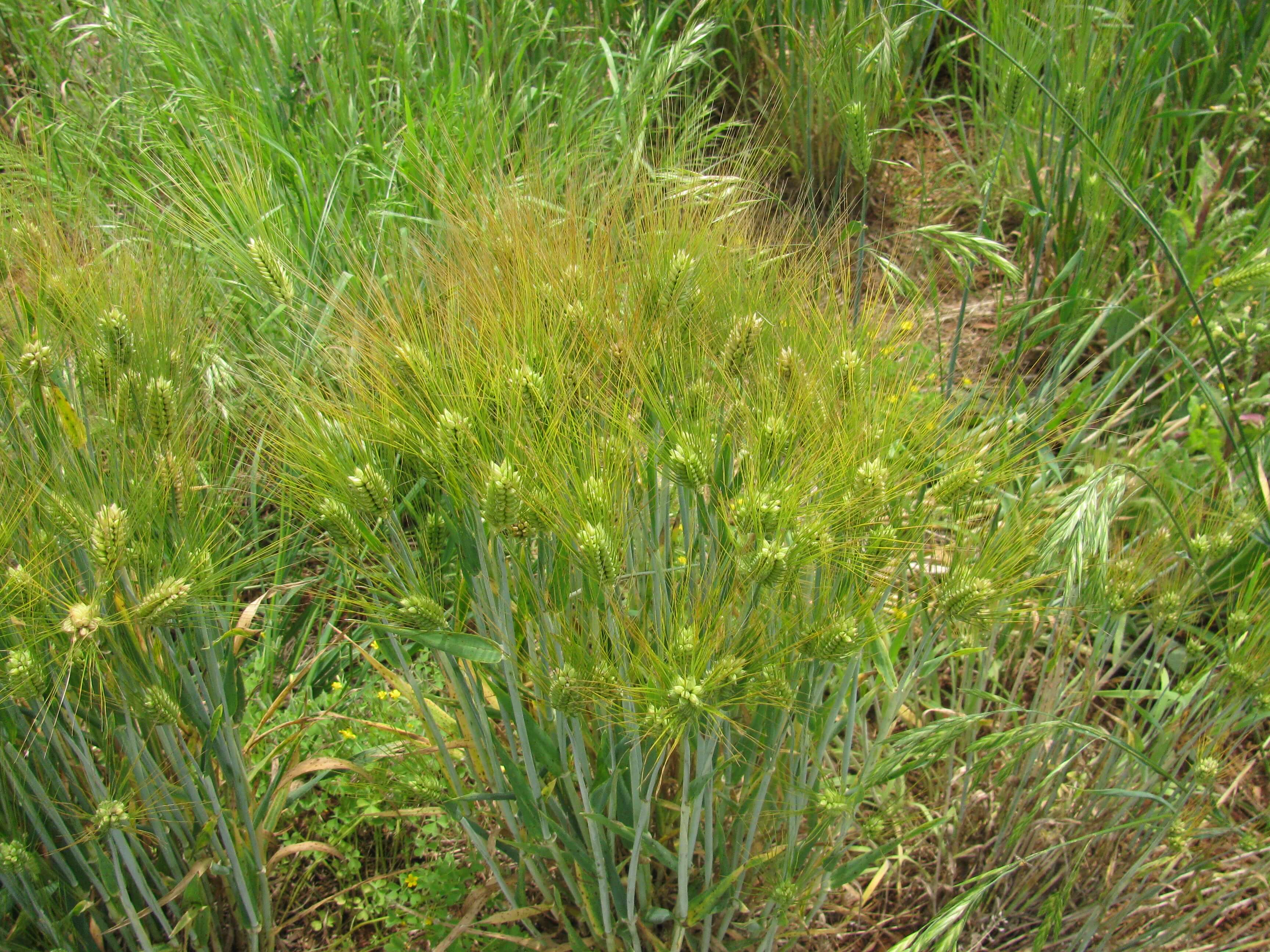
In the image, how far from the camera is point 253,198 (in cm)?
166

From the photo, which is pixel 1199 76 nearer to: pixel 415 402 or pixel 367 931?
pixel 415 402

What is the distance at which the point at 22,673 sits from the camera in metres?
1.05

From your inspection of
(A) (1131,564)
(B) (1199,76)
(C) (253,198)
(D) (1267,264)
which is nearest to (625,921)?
(A) (1131,564)

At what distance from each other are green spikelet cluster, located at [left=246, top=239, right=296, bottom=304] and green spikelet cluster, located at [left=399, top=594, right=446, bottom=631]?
536 millimetres

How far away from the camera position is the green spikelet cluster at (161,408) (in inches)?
46.6

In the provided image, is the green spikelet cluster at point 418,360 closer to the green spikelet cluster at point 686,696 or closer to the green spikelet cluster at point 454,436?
the green spikelet cluster at point 454,436

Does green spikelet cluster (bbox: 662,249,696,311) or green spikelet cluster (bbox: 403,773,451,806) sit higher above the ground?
green spikelet cluster (bbox: 662,249,696,311)

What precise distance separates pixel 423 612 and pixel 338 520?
0.46ft

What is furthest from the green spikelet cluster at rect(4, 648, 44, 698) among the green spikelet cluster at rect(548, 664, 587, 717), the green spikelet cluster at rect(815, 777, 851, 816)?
the green spikelet cluster at rect(815, 777, 851, 816)

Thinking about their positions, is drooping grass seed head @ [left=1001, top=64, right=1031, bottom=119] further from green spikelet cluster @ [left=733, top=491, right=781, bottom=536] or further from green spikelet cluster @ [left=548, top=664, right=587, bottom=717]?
green spikelet cluster @ [left=548, top=664, right=587, bottom=717]

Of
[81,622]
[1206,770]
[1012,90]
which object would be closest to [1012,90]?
[1012,90]

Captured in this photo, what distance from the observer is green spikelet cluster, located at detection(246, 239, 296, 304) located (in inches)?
54.3

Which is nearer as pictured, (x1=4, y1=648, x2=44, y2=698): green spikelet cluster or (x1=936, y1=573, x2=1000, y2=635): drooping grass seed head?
(x1=4, y1=648, x2=44, y2=698): green spikelet cluster

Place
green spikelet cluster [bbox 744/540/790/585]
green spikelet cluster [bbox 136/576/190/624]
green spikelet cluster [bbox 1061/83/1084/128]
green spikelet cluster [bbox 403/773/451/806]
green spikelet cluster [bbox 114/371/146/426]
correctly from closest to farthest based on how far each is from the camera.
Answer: green spikelet cluster [bbox 744/540/790/585], green spikelet cluster [bbox 136/576/190/624], green spikelet cluster [bbox 114/371/146/426], green spikelet cluster [bbox 403/773/451/806], green spikelet cluster [bbox 1061/83/1084/128]
